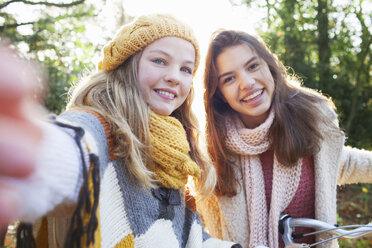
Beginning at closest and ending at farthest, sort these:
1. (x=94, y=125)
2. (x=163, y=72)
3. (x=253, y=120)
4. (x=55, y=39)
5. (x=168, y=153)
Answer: (x=94, y=125) < (x=168, y=153) < (x=163, y=72) < (x=253, y=120) < (x=55, y=39)

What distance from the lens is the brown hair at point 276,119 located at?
2.03 meters

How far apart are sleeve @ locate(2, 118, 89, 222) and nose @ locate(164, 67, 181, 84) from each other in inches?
28.0

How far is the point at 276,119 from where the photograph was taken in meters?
2.08

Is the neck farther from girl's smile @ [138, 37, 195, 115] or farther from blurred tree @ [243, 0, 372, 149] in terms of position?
blurred tree @ [243, 0, 372, 149]

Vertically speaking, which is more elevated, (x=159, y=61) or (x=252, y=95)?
(x=159, y=61)

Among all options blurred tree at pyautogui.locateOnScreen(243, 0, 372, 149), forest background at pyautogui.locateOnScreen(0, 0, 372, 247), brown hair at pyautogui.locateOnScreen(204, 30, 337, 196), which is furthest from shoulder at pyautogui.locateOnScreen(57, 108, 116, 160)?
blurred tree at pyautogui.locateOnScreen(243, 0, 372, 149)

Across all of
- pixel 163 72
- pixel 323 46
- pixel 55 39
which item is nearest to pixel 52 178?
pixel 163 72

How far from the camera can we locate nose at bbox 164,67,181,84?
1.46 m

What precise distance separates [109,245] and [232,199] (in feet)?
3.75

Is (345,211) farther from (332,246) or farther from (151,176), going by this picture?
(151,176)

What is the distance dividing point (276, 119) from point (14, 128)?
5.88ft

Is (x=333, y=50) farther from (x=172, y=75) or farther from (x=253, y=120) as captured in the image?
(x=172, y=75)

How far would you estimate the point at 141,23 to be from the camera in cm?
149

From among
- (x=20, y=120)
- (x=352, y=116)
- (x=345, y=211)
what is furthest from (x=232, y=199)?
(x=352, y=116)
